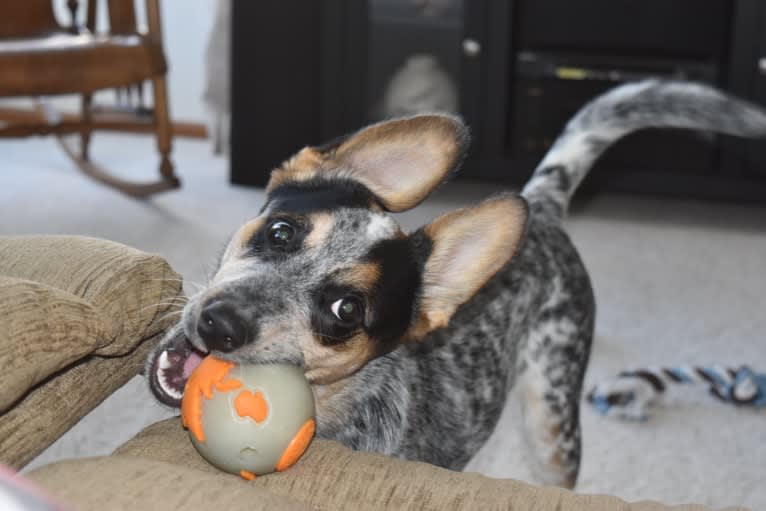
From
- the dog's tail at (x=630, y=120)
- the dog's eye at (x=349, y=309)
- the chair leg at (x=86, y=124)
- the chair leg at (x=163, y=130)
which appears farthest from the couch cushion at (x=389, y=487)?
the chair leg at (x=86, y=124)

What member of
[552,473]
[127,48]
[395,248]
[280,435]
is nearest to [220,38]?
[127,48]

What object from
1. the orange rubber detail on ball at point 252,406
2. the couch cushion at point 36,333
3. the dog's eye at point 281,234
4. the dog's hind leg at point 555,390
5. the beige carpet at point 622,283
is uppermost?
the couch cushion at point 36,333

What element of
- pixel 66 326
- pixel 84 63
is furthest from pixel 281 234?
pixel 84 63

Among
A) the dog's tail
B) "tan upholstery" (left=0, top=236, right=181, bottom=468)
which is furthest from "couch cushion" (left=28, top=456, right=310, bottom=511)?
the dog's tail

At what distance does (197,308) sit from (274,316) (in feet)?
0.34

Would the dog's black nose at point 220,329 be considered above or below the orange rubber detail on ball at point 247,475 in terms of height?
above

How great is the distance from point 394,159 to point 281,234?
0.19 m

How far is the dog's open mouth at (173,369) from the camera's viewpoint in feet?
4.31

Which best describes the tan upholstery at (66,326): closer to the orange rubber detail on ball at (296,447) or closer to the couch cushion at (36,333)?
the couch cushion at (36,333)

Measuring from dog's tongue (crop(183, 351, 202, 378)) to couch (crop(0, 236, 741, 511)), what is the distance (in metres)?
0.06

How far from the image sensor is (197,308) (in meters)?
1.30

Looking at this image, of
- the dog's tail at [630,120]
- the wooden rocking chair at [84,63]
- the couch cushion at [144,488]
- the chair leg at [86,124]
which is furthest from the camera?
the chair leg at [86,124]

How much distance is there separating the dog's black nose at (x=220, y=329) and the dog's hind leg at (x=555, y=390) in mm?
865

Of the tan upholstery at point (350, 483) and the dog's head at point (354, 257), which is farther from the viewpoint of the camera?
the dog's head at point (354, 257)
